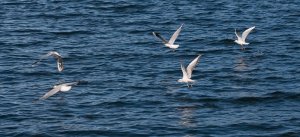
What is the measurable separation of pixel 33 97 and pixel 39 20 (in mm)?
19731

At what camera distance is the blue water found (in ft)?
102

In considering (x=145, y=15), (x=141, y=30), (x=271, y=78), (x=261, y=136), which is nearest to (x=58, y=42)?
(x=141, y=30)

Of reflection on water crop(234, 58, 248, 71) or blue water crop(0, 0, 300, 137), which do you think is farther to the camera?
reflection on water crop(234, 58, 248, 71)

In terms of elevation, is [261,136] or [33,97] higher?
[33,97]

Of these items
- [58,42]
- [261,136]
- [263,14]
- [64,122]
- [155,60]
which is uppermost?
[263,14]

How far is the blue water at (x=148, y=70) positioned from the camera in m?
31.0

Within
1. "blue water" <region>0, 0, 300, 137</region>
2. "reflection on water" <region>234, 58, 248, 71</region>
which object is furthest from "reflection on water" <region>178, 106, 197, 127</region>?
"reflection on water" <region>234, 58, 248, 71</region>

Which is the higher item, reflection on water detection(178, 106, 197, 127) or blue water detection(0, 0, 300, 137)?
blue water detection(0, 0, 300, 137)

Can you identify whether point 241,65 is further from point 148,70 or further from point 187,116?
point 187,116

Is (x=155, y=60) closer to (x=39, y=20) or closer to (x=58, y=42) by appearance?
(x=58, y=42)

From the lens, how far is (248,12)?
5625 cm

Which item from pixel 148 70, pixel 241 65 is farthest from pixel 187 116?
pixel 241 65

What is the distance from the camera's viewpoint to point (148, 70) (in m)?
39.7

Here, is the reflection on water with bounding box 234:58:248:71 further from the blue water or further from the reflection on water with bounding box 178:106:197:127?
the reflection on water with bounding box 178:106:197:127
